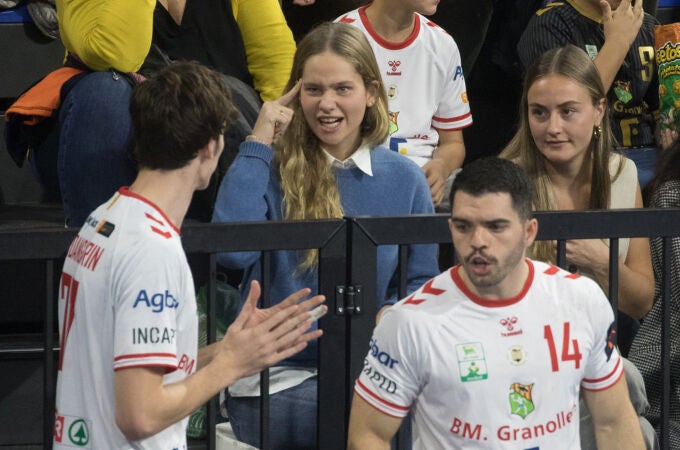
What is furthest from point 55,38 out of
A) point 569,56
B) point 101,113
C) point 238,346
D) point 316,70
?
point 238,346

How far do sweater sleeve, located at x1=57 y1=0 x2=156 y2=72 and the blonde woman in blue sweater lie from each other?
56cm

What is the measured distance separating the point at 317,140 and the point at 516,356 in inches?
49.5

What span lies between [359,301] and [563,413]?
0.69m

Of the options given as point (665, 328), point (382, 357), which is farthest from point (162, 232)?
point (665, 328)

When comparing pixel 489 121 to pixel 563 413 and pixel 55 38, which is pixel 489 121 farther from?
pixel 563 413

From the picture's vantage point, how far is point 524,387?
3.25 meters

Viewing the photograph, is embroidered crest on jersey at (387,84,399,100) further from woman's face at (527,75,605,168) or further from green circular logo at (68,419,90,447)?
green circular logo at (68,419,90,447)

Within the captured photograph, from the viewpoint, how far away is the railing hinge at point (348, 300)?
142 inches

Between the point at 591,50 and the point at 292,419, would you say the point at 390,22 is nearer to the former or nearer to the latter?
the point at 591,50

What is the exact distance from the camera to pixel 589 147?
453 centimetres

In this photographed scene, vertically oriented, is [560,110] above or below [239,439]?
above

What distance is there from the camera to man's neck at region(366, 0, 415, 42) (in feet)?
16.3

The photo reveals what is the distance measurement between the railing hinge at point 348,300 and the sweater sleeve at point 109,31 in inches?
50.6

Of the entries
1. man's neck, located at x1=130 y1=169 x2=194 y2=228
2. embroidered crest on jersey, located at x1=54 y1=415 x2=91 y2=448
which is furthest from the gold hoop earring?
embroidered crest on jersey, located at x1=54 y1=415 x2=91 y2=448
